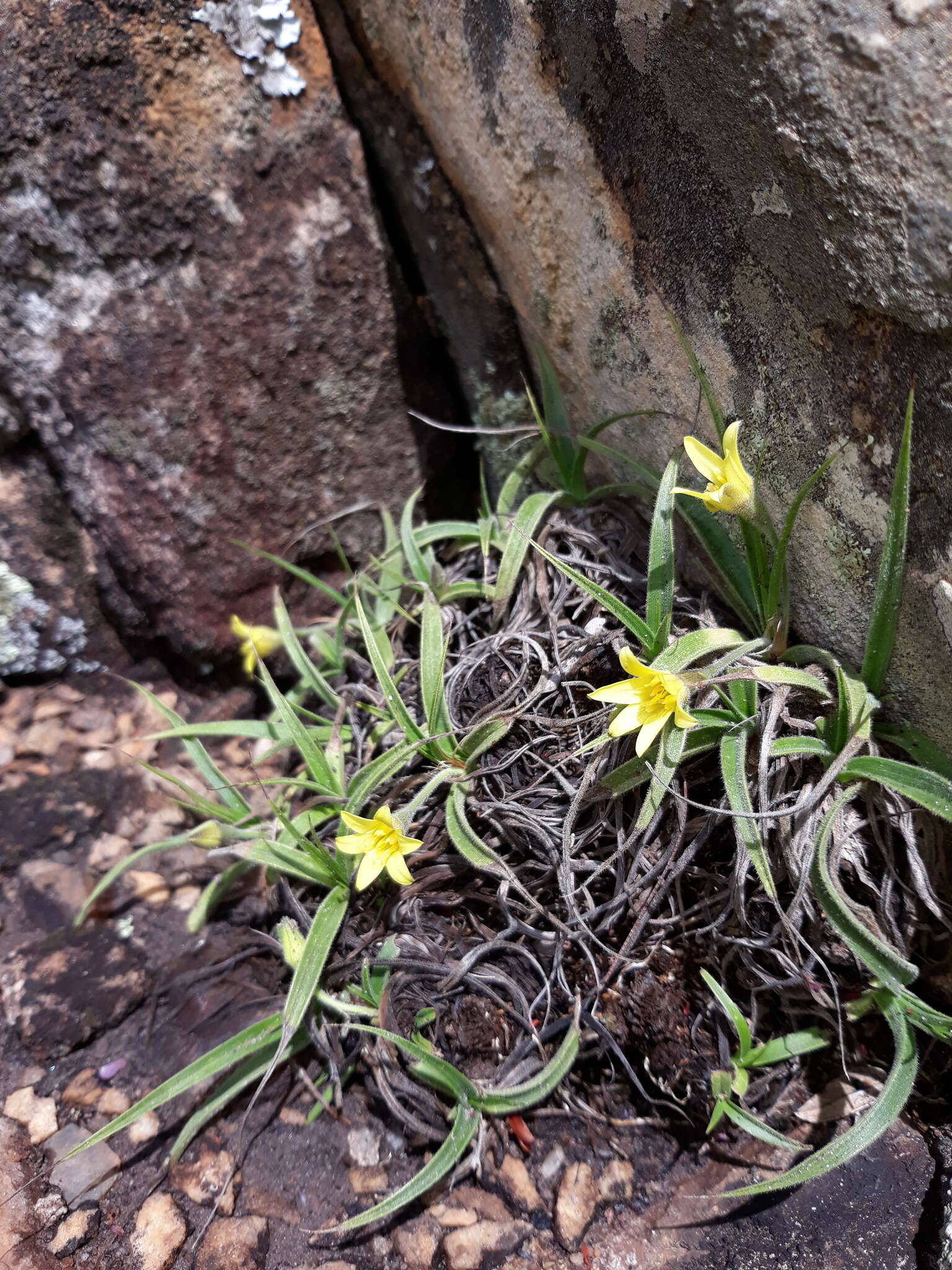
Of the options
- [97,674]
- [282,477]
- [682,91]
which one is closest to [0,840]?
[97,674]

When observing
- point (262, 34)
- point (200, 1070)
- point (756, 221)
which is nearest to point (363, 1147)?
point (200, 1070)

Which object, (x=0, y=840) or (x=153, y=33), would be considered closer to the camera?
(x=153, y=33)

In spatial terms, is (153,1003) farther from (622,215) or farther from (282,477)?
(622,215)

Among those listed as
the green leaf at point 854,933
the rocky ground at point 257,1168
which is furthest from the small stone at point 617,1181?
the green leaf at point 854,933

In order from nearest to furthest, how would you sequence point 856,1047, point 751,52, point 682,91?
point 751,52, point 682,91, point 856,1047

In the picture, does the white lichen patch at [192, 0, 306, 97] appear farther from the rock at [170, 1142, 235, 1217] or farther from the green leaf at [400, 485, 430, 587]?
the rock at [170, 1142, 235, 1217]

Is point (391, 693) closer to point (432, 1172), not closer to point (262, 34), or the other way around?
point (432, 1172)

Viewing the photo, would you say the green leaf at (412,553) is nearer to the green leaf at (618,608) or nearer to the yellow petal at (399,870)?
the green leaf at (618,608)

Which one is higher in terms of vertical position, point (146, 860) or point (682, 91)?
point (682, 91)
